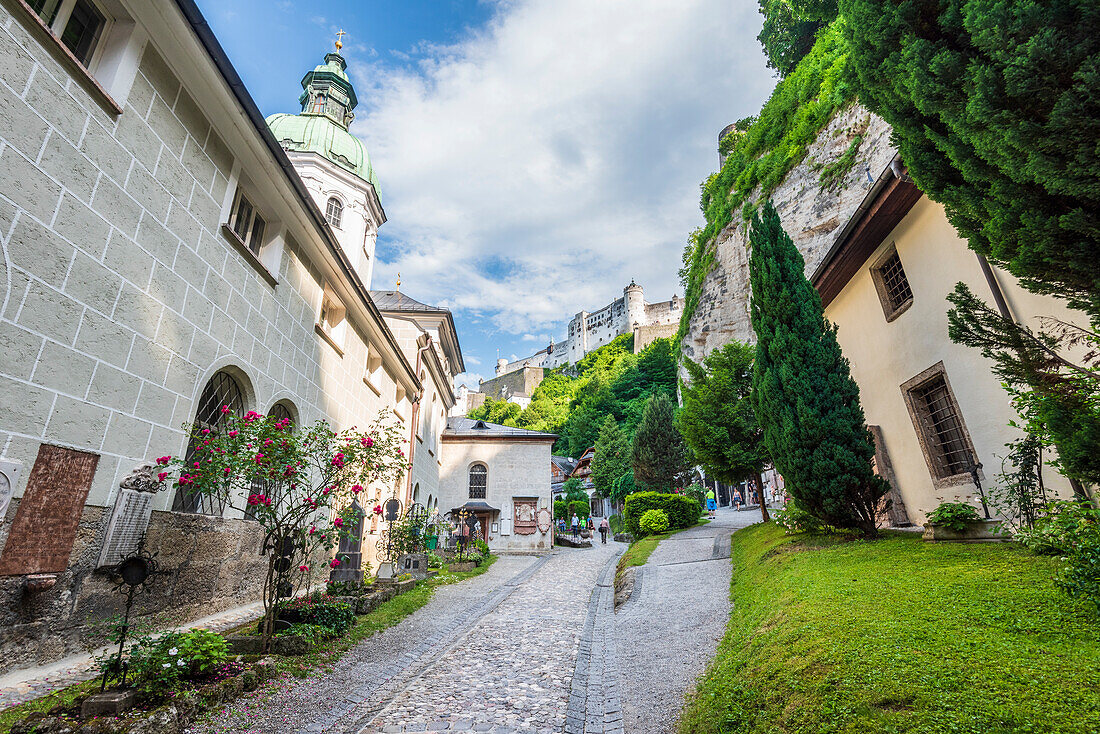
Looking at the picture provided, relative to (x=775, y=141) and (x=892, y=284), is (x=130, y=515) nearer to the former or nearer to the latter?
(x=892, y=284)

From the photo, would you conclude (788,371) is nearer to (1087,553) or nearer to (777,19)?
(1087,553)

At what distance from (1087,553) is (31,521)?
820 centimetres

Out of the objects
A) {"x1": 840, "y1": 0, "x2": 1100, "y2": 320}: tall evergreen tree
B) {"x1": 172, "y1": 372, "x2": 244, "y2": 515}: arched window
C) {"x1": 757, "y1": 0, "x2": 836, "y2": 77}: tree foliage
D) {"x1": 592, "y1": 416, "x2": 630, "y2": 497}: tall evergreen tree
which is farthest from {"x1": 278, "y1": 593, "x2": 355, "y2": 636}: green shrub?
{"x1": 592, "y1": 416, "x2": 630, "y2": 497}: tall evergreen tree

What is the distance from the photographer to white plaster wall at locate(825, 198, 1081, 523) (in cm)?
744

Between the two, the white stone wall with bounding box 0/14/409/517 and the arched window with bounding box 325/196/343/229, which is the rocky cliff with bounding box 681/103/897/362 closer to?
the arched window with bounding box 325/196/343/229

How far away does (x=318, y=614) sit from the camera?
6.22 m

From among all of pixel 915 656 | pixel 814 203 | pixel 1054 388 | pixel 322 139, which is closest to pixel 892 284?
pixel 1054 388

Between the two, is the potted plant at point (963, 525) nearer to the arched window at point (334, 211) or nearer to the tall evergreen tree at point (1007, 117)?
the tall evergreen tree at point (1007, 117)

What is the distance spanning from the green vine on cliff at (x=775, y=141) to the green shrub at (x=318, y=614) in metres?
21.0

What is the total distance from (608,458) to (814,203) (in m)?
23.2

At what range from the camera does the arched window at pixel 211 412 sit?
606 cm

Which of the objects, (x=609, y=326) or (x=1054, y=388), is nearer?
(x=1054, y=388)

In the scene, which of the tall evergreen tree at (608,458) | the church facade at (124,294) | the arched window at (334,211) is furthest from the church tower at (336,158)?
the tall evergreen tree at (608,458)

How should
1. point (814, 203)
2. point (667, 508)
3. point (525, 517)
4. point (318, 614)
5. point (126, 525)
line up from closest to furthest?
point (126, 525)
point (318, 614)
point (667, 508)
point (814, 203)
point (525, 517)
